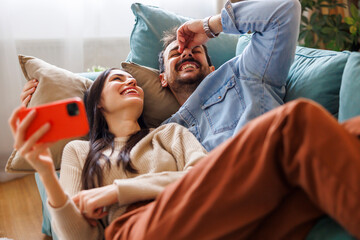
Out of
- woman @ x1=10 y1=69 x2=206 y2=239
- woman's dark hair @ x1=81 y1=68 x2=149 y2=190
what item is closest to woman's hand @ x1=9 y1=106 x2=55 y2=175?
woman @ x1=10 y1=69 x2=206 y2=239

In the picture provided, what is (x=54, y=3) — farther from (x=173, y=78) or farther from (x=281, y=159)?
(x=281, y=159)

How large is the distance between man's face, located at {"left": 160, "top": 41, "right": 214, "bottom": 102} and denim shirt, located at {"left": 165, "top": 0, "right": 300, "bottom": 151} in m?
0.10

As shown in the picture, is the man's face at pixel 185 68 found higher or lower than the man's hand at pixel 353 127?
lower

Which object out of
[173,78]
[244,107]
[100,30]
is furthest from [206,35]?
[100,30]

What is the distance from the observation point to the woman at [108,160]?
0.97 metres

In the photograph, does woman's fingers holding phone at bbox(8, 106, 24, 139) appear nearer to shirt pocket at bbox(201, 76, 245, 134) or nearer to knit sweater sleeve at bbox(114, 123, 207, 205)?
knit sweater sleeve at bbox(114, 123, 207, 205)

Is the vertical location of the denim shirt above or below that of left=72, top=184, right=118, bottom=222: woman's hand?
above

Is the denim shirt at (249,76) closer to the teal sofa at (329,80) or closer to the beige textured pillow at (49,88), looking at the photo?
the teal sofa at (329,80)

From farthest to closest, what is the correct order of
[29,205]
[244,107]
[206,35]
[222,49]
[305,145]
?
1. [29,205]
2. [222,49]
3. [206,35]
4. [244,107]
5. [305,145]

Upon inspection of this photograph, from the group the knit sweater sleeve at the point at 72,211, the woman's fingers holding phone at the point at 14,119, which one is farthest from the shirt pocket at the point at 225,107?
the woman's fingers holding phone at the point at 14,119

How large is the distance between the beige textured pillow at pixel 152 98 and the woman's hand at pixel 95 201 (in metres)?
0.62

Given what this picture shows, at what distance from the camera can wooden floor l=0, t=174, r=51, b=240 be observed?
178cm

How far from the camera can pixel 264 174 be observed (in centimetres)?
78

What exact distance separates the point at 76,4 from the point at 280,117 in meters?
2.01
